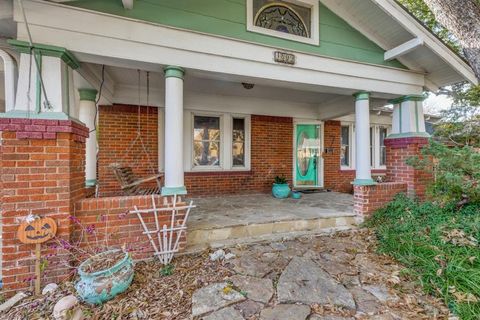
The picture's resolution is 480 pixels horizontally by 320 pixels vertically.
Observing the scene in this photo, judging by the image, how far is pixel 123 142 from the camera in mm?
5320

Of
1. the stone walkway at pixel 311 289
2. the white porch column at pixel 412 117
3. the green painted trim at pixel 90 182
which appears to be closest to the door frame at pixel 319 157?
the white porch column at pixel 412 117

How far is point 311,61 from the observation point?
386cm

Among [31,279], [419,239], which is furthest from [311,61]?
[31,279]

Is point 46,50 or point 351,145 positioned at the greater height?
point 46,50

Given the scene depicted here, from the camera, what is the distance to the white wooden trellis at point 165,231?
2.89 metres

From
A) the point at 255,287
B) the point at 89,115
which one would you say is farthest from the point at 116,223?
the point at 89,115

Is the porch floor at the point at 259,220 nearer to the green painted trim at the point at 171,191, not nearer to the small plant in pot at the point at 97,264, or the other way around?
the green painted trim at the point at 171,191

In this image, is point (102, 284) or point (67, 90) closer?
point (102, 284)

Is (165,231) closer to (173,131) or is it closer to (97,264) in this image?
(97,264)

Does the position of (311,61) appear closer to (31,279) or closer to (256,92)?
(256,92)

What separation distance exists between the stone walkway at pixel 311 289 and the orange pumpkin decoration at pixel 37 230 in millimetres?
1698

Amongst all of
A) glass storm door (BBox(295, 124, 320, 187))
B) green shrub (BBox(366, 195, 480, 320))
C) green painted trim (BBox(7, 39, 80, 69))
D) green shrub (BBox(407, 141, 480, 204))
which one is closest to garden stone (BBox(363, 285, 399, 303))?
green shrub (BBox(366, 195, 480, 320))

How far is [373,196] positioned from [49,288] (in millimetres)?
4908

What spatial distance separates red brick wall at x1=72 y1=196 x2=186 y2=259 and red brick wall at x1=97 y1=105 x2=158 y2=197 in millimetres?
2554
